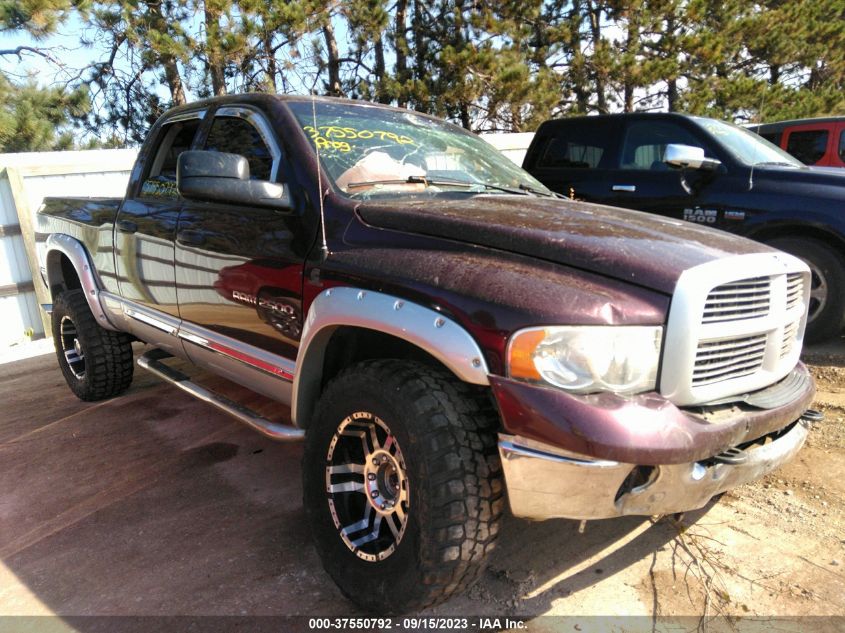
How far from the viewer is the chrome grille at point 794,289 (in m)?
2.40

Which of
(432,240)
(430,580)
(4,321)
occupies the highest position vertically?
(432,240)

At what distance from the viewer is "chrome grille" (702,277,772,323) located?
6.69 feet

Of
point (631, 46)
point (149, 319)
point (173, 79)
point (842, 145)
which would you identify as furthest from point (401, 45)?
point (149, 319)

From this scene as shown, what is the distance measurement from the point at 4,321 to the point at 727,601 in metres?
7.07

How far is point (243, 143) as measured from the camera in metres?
3.27

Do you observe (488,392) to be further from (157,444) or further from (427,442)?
(157,444)

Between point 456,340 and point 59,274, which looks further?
point 59,274

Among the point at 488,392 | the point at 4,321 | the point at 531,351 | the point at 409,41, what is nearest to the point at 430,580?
the point at 488,392

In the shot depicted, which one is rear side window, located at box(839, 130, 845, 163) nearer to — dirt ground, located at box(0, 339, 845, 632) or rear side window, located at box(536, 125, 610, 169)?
rear side window, located at box(536, 125, 610, 169)

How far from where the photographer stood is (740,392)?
2.20 meters

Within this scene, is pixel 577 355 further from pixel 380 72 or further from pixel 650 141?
pixel 380 72

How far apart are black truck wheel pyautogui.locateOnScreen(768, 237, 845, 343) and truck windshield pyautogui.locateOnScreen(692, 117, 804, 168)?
87cm

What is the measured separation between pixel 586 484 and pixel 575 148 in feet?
17.6

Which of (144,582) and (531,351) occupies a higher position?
(531,351)
